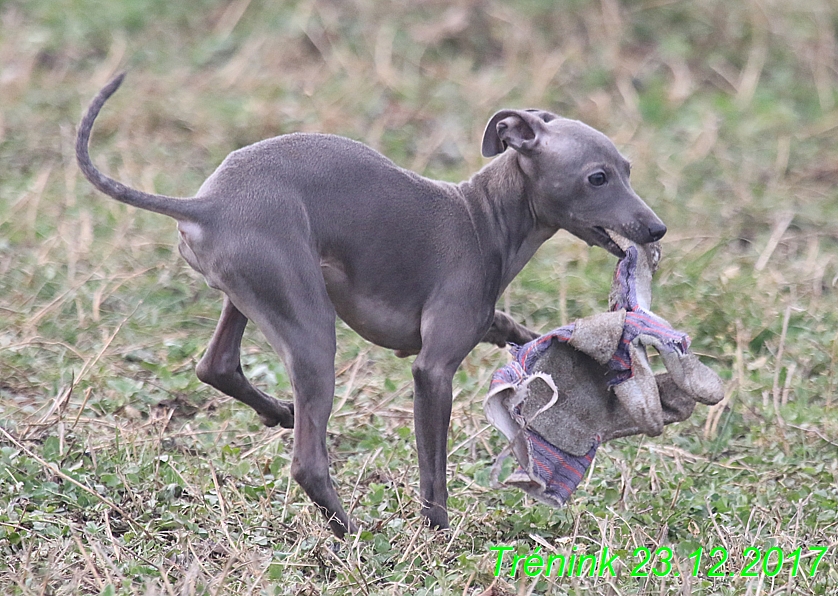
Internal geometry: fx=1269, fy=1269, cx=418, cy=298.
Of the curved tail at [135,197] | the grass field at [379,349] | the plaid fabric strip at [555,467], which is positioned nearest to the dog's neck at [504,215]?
the plaid fabric strip at [555,467]

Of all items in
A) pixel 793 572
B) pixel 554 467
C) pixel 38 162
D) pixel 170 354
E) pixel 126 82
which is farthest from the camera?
pixel 126 82

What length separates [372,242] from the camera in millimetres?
4090

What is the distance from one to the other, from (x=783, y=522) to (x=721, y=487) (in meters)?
0.41

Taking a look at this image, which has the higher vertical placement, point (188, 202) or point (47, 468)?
point (188, 202)

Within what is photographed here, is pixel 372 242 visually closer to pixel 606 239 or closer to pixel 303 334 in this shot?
pixel 303 334

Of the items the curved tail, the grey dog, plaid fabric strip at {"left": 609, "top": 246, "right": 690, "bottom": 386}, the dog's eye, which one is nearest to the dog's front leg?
the grey dog

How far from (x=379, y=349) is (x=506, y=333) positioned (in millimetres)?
1508

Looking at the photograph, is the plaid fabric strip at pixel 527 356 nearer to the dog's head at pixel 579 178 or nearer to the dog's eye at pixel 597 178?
the dog's head at pixel 579 178

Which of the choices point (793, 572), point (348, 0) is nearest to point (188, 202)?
point (793, 572)

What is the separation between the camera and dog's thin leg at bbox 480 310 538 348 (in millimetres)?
4520

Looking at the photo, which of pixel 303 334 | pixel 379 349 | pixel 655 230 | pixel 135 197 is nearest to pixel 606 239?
pixel 655 230

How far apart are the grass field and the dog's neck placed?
0.83 m

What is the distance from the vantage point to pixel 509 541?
4.15 meters

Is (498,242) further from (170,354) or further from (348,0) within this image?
(348,0)
